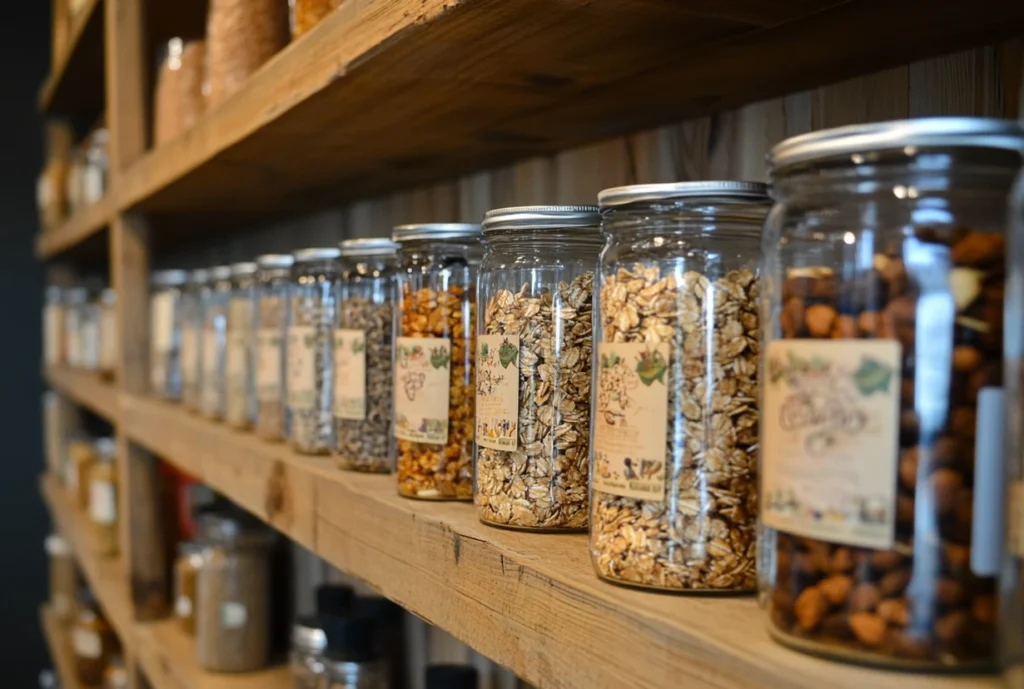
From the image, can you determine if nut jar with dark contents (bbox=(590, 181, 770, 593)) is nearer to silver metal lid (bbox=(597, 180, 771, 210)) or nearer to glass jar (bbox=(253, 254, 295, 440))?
silver metal lid (bbox=(597, 180, 771, 210))

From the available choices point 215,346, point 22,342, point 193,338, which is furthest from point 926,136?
point 22,342

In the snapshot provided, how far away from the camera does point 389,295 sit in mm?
921

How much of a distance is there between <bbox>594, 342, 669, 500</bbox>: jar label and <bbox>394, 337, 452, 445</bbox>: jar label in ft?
0.76

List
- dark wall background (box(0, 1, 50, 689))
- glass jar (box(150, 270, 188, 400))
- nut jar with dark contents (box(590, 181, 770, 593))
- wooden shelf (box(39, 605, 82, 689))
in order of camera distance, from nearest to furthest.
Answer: nut jar with dark contents (box(590, 181, 770, 593)), glass jar (box(150, 270, 188, 400)), wooden shelf (box(39, 605, 82, 689)), dark wall background (box(0, 1, 50, 689))

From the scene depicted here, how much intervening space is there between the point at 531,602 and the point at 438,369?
240 mm

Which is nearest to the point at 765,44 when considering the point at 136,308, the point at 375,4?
the point at 375,4

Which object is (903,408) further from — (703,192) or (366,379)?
(366,379)

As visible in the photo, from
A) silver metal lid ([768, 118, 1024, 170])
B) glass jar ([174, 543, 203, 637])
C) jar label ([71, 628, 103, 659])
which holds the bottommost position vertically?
jar label ([71, 628, 103, 659])

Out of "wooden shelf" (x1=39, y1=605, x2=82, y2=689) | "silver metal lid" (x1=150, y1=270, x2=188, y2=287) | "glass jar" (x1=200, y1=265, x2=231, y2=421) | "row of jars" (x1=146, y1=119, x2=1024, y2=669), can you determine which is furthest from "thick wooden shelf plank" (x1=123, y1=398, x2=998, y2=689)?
"wooden shelf" (x1=39, y1=605, x2=82, y2=689)

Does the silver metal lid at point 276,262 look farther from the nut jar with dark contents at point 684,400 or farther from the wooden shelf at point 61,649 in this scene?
the wooden shelf at point 61,649

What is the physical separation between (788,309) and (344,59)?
0.41m

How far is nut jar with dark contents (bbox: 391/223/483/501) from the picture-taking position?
2.48 feet

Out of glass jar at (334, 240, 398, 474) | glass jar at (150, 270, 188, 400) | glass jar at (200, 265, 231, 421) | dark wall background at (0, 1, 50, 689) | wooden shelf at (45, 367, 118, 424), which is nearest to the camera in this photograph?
glass jar at (334, 240, 398, 474)

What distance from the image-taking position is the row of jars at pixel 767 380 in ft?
1.26
